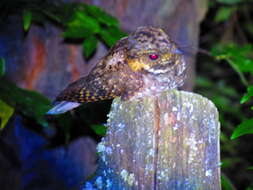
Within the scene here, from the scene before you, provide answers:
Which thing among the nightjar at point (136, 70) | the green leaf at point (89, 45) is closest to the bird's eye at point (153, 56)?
the nightjar at point (136, 70)

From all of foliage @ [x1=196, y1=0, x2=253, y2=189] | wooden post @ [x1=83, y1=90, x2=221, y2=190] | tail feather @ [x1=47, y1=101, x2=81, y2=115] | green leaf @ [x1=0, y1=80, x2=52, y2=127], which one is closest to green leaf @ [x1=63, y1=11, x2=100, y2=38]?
green leaf @ [x1=0, y1=80, x2=52, y2=127]

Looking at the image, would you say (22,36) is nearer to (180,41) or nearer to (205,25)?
(180,41)

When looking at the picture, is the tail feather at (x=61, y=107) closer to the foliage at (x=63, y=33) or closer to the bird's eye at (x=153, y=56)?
the foliage at (x=63, y=33)

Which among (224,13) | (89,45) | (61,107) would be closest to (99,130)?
(61,107)

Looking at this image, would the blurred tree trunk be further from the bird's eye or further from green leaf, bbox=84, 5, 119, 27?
the bird's eye

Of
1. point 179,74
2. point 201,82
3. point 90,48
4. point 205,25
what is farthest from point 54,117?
point 205,25
